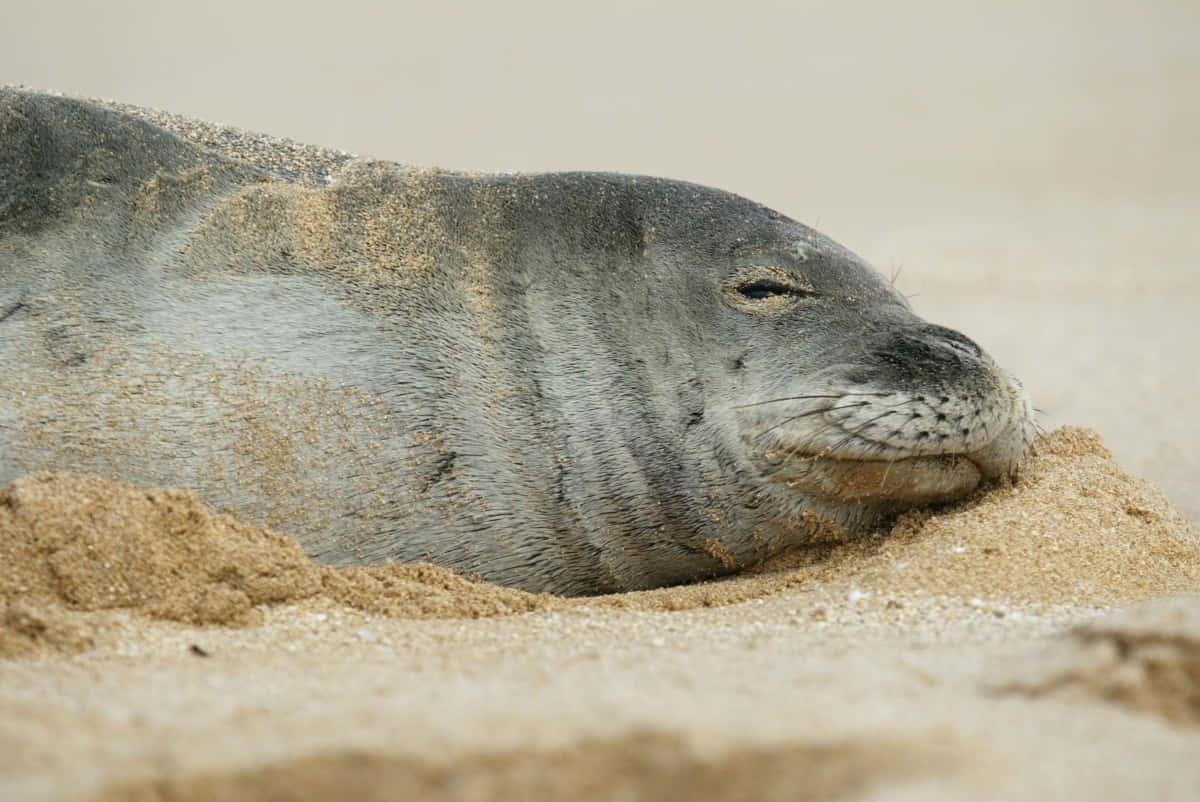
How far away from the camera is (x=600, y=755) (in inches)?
76.2

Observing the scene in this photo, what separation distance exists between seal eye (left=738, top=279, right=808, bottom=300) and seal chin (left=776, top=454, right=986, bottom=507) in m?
0.63

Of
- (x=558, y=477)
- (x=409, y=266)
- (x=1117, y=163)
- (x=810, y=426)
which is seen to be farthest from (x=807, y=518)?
(x=1117, y=163)

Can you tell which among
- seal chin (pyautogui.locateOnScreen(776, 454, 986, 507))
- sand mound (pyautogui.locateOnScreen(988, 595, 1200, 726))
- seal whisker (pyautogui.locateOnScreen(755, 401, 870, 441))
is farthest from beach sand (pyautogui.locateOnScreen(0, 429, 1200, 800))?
seal whisker (pyautogui.locateOnScreen(755, 401, 870, 441))

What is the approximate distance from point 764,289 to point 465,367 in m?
1.06

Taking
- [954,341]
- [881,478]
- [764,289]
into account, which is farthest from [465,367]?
[954,341]

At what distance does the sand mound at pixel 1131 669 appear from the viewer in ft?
7.24

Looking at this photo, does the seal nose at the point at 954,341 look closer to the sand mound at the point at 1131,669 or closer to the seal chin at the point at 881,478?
the seal chin at the point at 881,478

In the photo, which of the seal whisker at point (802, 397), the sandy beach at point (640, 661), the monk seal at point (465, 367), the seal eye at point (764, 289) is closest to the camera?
the sandy beach at point (640, 661)

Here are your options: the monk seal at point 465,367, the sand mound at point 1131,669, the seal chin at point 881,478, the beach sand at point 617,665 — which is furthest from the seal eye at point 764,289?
the sand mound at point 1131,669

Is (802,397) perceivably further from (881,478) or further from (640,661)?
(640,661)

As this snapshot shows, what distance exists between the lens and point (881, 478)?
396cm

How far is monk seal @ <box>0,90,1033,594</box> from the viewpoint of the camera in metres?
3.79

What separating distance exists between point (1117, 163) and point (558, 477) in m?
18.1

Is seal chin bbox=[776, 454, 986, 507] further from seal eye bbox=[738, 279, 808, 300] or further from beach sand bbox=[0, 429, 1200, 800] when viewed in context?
seal eye bbox=[738, 279, 808, 300]
